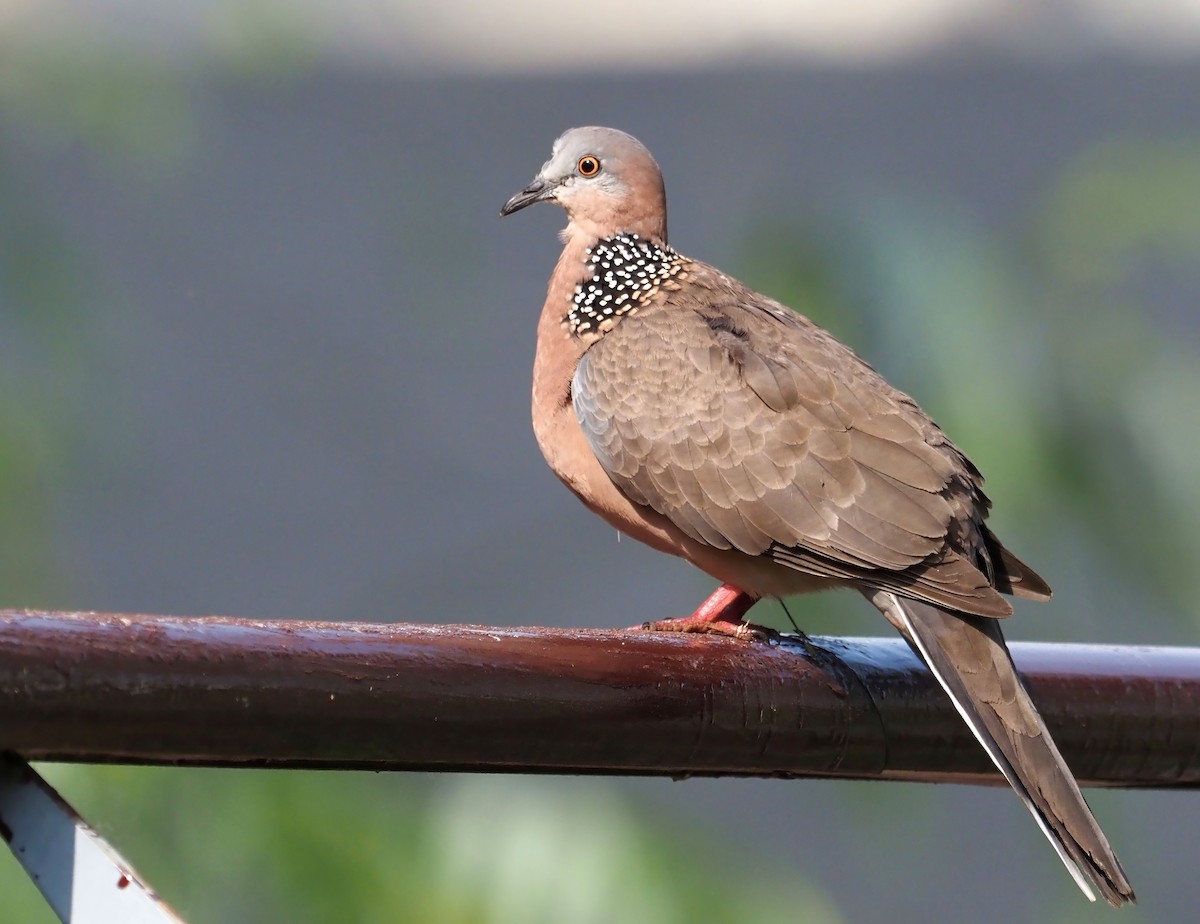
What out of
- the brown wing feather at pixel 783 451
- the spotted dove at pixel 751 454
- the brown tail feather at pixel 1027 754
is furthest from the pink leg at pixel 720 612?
the brown tail feather at pixel 1027 754

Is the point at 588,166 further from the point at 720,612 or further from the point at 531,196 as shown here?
the point at 720,612

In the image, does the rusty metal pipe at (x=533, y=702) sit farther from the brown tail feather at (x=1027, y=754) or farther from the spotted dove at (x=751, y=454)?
the spotted dove at (x=751, y=454)

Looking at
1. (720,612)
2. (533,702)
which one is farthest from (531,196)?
(533,702)

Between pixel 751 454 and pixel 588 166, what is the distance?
95 centimetres

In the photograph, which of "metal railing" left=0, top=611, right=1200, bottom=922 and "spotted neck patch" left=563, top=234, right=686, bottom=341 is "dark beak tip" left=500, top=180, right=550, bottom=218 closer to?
"spotted neck patch" left=563, top=234, right=686, bottom=341

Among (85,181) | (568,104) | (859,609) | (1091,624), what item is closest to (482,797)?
(859,609)

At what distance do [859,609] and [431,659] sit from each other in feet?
9.58

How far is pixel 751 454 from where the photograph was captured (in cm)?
305

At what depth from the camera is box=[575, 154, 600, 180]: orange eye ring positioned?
3678 millimetres

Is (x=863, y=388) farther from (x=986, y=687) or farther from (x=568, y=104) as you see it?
(x=568, y=104)

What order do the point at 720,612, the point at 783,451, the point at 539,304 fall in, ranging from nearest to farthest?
the point at 783,451, the point at 720,612, the point at 539,304

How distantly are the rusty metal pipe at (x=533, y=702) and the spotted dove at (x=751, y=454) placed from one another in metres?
0.34

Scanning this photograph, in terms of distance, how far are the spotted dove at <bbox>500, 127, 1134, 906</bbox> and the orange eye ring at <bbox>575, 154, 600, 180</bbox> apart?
0.64ft

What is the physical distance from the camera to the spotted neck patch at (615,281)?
11.2ft
